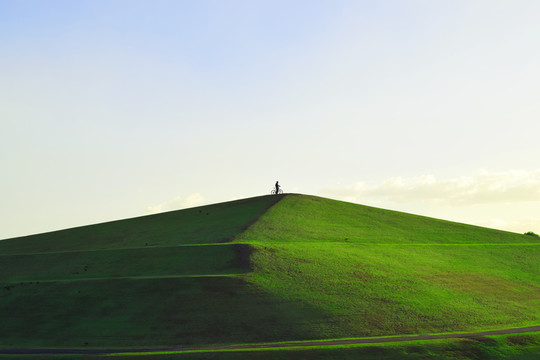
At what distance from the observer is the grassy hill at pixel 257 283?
155 ft

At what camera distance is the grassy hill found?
155ft

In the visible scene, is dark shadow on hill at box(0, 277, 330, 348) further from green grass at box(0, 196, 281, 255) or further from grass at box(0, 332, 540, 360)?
green grass at box(0, 196, 281, 255)

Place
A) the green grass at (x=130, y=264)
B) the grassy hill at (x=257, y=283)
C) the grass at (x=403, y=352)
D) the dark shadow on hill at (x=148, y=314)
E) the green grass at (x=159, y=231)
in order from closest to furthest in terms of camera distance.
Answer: the grass at (x=403, y=352), the dark shadow on hill at (x=148, y=314), the grassy hill at (x=257, y=283), the green grass at (x=130, y=264), the green grass at (x=159, y=231)

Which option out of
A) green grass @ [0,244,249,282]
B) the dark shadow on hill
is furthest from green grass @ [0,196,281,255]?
the dark shadow on hill

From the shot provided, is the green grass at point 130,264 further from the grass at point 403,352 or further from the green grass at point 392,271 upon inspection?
the grass at point 403,352

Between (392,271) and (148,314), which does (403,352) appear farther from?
(148,314)

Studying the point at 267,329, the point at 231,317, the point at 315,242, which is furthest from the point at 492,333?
the point at 315,242

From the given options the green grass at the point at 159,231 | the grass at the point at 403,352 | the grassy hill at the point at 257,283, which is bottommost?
the grass at the point at 403,352

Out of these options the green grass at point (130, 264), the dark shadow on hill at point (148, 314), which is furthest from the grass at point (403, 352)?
the green grass at point (130, 264)

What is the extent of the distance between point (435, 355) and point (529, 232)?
7560 cm

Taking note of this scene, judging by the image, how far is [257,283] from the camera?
178 feet

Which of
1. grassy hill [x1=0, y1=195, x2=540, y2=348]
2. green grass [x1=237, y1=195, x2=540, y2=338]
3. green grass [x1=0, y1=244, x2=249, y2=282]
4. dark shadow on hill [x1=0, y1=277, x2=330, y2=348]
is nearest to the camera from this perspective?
dark shadow on hill [x1=0, y1=277, x2=330, y2=348]

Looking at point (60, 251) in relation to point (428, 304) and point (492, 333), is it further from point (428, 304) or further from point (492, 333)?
point (492, 333)

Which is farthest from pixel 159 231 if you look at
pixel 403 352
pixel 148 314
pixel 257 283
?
pixel 403 352
